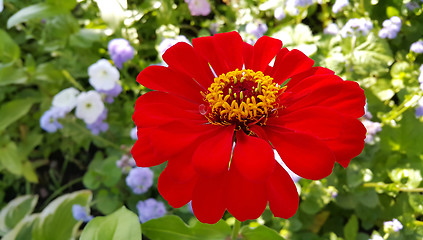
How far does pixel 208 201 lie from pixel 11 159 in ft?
4.44

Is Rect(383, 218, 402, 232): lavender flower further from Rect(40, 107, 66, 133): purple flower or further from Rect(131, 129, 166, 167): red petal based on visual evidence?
Rect(40, 107, 66, 133): purple flower

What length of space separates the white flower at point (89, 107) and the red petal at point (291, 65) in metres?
0.84

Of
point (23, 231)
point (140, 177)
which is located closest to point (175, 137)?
point (140, 177)

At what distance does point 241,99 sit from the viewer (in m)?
0.73

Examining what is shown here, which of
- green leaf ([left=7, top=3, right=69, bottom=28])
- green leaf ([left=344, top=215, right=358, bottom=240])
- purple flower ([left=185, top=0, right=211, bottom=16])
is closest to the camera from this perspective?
green leaf ([left=344, top=215, right=358, bottom=240])

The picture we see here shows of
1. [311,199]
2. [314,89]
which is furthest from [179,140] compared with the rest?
[311,199]

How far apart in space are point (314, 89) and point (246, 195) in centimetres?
24

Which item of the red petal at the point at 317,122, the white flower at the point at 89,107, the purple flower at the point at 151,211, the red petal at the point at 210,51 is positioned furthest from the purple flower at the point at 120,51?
the red petal at the point at 317,122

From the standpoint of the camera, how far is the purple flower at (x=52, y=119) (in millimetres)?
1428

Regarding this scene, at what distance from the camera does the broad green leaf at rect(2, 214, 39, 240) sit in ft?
4.54

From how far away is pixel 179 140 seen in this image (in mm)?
625

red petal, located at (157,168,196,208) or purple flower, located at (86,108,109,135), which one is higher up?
red petal, located at (157,168,196,208)

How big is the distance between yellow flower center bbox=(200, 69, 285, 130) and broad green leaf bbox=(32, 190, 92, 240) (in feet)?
3.00

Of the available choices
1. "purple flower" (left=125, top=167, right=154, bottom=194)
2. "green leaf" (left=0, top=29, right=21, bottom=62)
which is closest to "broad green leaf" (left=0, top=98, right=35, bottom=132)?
"green leaf" (left=0, top=29, right=21, bottom=62)
